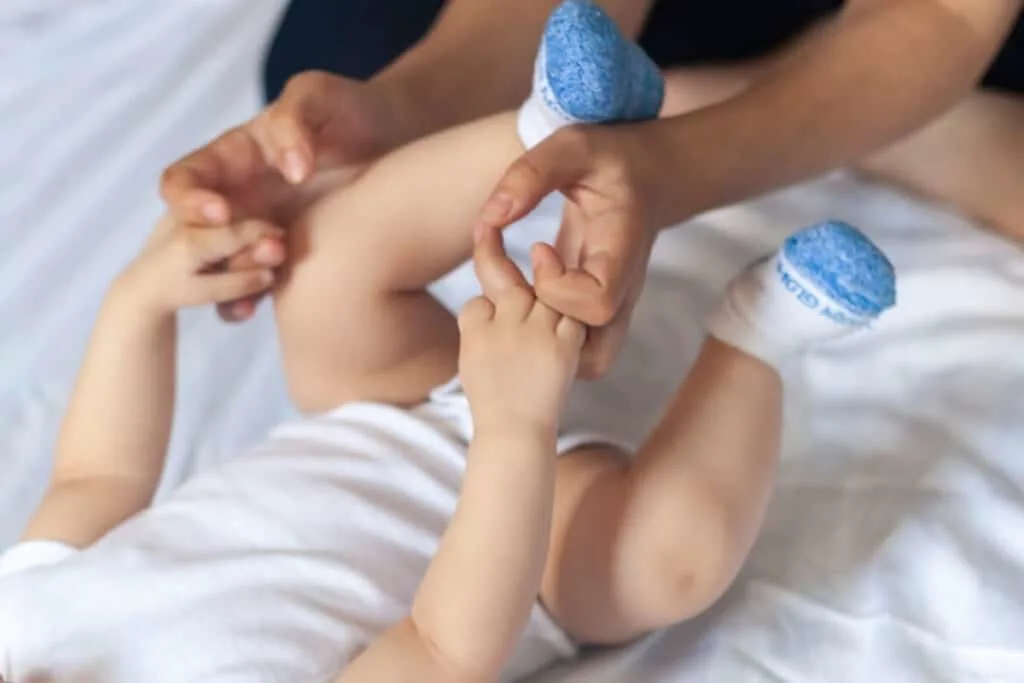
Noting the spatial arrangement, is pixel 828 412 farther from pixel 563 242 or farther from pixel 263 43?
pixel 263 43

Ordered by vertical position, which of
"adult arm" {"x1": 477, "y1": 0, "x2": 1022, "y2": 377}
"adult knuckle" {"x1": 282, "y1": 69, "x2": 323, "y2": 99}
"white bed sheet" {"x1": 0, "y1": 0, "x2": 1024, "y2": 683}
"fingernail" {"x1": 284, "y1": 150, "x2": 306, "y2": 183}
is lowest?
"white bed sheet" {"x1": 0, "y1": 0, "x2": 1024, "y2": 683}

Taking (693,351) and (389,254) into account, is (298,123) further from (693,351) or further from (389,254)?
(693,351)

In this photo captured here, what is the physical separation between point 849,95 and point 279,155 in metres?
0.30

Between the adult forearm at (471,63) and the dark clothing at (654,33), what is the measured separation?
0.05m

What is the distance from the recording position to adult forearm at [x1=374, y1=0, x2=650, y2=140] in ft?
2.38

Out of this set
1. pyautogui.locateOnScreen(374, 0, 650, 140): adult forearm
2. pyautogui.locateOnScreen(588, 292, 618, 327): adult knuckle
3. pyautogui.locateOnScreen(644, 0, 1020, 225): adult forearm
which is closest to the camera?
pyautogui.locateOnScreen(588, 292, 618, 327): adult knuckle

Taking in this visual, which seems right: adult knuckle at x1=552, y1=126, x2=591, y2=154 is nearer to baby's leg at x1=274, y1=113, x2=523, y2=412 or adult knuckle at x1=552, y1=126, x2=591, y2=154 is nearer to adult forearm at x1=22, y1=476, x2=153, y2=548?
baby's leg at x1=274, y1=113, x2=523, y2=412

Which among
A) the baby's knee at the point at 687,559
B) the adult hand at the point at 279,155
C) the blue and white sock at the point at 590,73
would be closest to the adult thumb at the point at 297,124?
the adult hand at the point at 279,155

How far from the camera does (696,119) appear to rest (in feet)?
1.98

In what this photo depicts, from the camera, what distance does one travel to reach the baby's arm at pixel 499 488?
51cm

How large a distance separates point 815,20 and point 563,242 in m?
0.38

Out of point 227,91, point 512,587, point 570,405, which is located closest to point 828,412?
point 570,405

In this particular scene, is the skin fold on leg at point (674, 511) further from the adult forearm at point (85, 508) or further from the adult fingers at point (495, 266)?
the adult forearm at point (85, 508)

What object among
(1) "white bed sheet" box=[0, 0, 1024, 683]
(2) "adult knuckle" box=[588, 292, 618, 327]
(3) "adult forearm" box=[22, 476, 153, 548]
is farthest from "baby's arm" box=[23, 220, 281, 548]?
(2) "adult knuckle" box=[588, 292, 618, 327]
